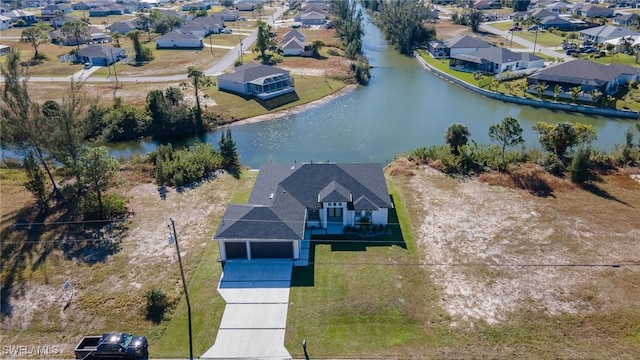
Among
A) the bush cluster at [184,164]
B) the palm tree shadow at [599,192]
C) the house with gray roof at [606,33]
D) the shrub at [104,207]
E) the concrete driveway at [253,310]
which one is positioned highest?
the house with gray roof at [606,33]

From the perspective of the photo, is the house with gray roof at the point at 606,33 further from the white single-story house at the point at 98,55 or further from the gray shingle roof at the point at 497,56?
the white single-story house at the point at 98,55

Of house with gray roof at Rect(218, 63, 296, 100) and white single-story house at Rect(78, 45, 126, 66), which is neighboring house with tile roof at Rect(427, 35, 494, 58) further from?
white single-story house at Rect(78, 45, 126, 66)

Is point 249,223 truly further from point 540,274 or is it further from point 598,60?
point 598,60

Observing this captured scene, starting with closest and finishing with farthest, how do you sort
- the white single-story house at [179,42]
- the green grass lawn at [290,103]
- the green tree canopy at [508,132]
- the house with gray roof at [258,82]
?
the green tree canopy at [508,132], the green grass lawn at [290,103], the house with gray roof at [258,82], the white single-story house at [179,42]

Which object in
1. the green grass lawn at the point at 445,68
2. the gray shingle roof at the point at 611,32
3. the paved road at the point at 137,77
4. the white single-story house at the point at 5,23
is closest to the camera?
the green grass lawn at the point at 445,68

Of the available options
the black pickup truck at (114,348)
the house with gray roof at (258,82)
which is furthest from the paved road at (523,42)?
the black pickup truck at (114,348)

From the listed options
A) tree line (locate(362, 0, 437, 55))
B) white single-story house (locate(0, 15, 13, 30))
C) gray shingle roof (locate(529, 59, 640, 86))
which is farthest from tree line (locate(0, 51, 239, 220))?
white single-story house (locate(0, 15, 13, 30))

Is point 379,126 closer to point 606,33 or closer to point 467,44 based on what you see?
point 467,44
